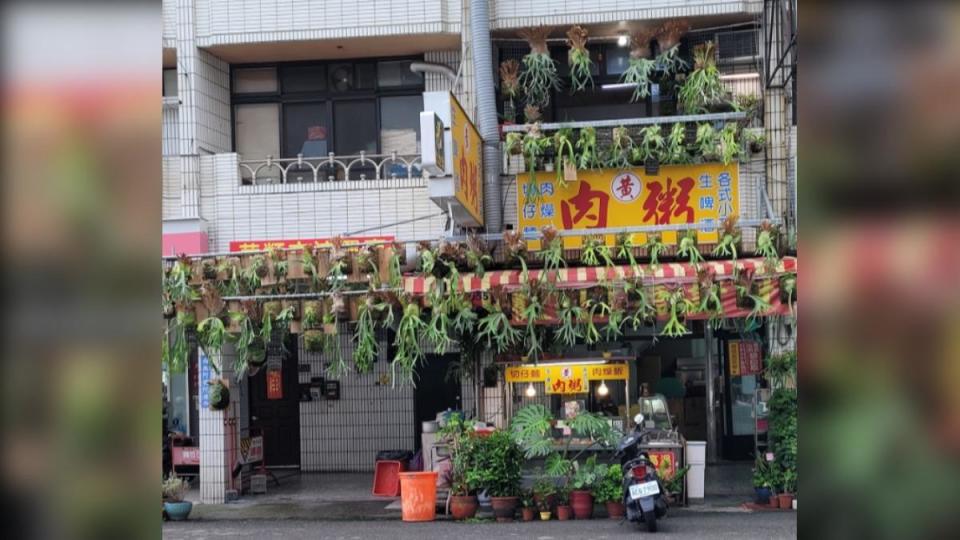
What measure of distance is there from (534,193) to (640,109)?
257 cm

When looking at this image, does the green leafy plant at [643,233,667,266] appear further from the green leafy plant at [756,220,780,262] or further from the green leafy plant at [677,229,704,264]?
the green leafy plant at [756,220,780,262]

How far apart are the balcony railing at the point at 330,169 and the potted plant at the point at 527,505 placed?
559 cm

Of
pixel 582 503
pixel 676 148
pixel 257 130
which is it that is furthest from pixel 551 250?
pixel 257 130

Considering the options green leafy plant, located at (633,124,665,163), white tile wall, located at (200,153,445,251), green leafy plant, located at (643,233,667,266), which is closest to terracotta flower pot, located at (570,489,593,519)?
green leafy plant, located at (643,233,667,266)

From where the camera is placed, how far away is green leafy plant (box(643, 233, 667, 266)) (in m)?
13.6

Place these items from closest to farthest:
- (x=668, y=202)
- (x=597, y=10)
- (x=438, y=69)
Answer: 1. (x=668, y=202)
2. (x=597, y=10)
3. (x=438, y=69)

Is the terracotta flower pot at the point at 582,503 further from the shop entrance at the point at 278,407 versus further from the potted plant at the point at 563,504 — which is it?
the shop entrance at the point at 278,407

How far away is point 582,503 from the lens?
13.0 metres

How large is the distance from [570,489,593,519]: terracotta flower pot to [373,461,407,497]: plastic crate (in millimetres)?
3474

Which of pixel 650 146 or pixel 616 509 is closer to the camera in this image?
pixel 616 509

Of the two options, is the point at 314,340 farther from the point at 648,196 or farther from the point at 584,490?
the point at 648,196

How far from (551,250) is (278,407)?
23.4 feet
